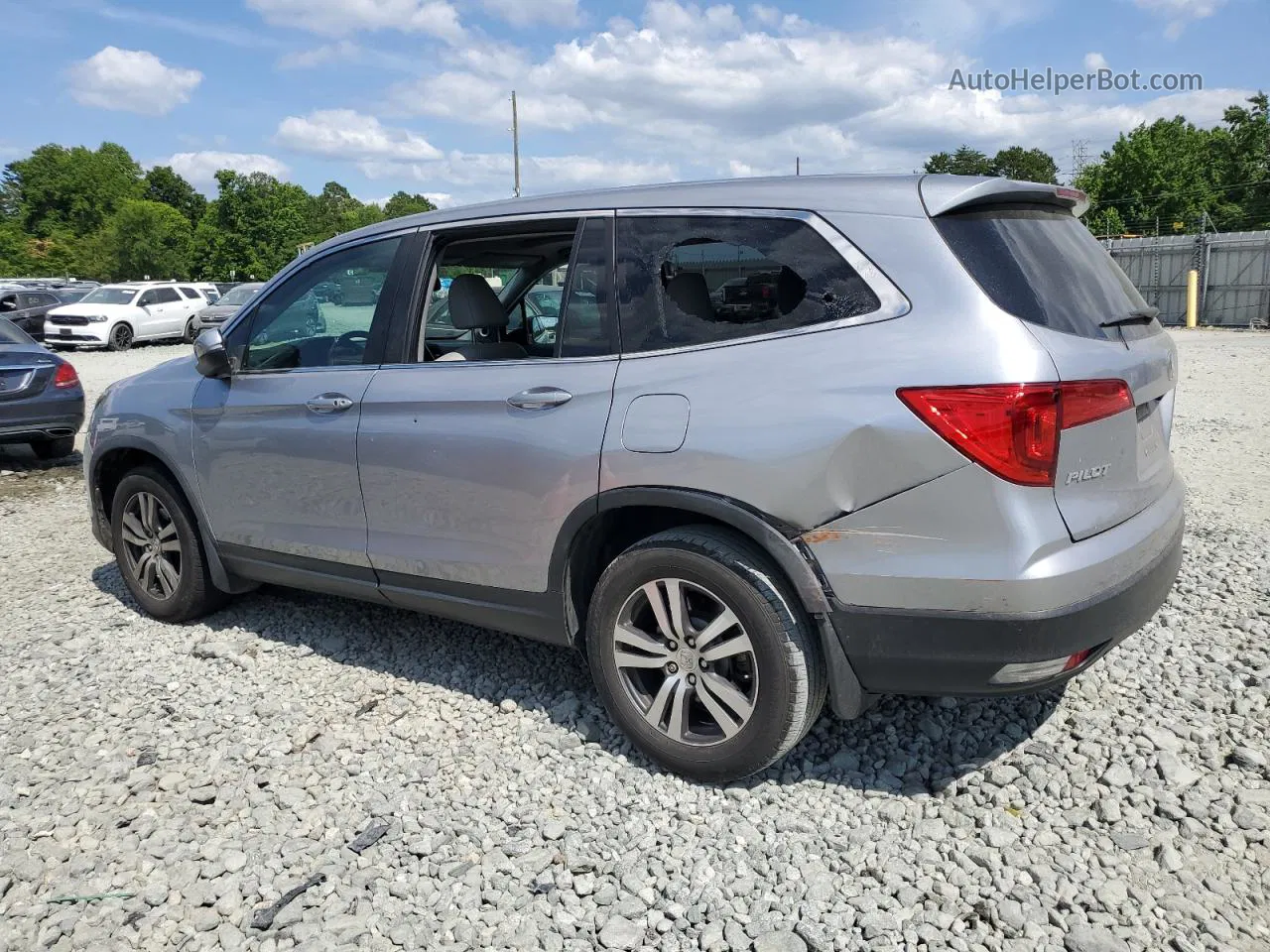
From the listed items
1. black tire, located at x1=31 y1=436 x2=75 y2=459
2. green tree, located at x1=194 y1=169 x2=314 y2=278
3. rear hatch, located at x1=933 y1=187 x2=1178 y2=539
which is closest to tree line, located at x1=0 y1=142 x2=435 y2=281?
green tree, located at x1=194 y1=169 x2=314 y2=278

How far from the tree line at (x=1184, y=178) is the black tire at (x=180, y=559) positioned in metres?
55.0

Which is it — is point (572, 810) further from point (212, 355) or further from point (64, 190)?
point (64, 190)

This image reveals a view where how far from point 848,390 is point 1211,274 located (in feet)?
93.9

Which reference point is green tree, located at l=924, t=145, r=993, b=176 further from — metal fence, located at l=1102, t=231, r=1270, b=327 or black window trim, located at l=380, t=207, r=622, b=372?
black window trim, located at l=380, t=207, r=622, b=372

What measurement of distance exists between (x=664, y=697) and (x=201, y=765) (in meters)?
1.69

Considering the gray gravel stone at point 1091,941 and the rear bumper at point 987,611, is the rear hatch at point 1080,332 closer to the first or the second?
the rear bumper at point 987,611

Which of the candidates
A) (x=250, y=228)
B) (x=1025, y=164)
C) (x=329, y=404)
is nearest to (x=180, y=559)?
(x=329, y=404)

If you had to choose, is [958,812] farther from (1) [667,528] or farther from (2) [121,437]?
(2) [121,437]

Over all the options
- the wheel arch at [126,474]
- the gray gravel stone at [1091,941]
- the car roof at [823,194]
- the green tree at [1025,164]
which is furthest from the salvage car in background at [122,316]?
the green tree at [1025,164]

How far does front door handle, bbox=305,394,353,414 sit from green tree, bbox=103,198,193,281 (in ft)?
238

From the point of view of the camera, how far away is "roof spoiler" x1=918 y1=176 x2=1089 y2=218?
2814 mm

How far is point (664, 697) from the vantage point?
323cm

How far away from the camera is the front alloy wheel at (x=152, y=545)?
4.85 m

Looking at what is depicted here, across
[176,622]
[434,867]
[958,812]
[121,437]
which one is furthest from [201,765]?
[958,812]
